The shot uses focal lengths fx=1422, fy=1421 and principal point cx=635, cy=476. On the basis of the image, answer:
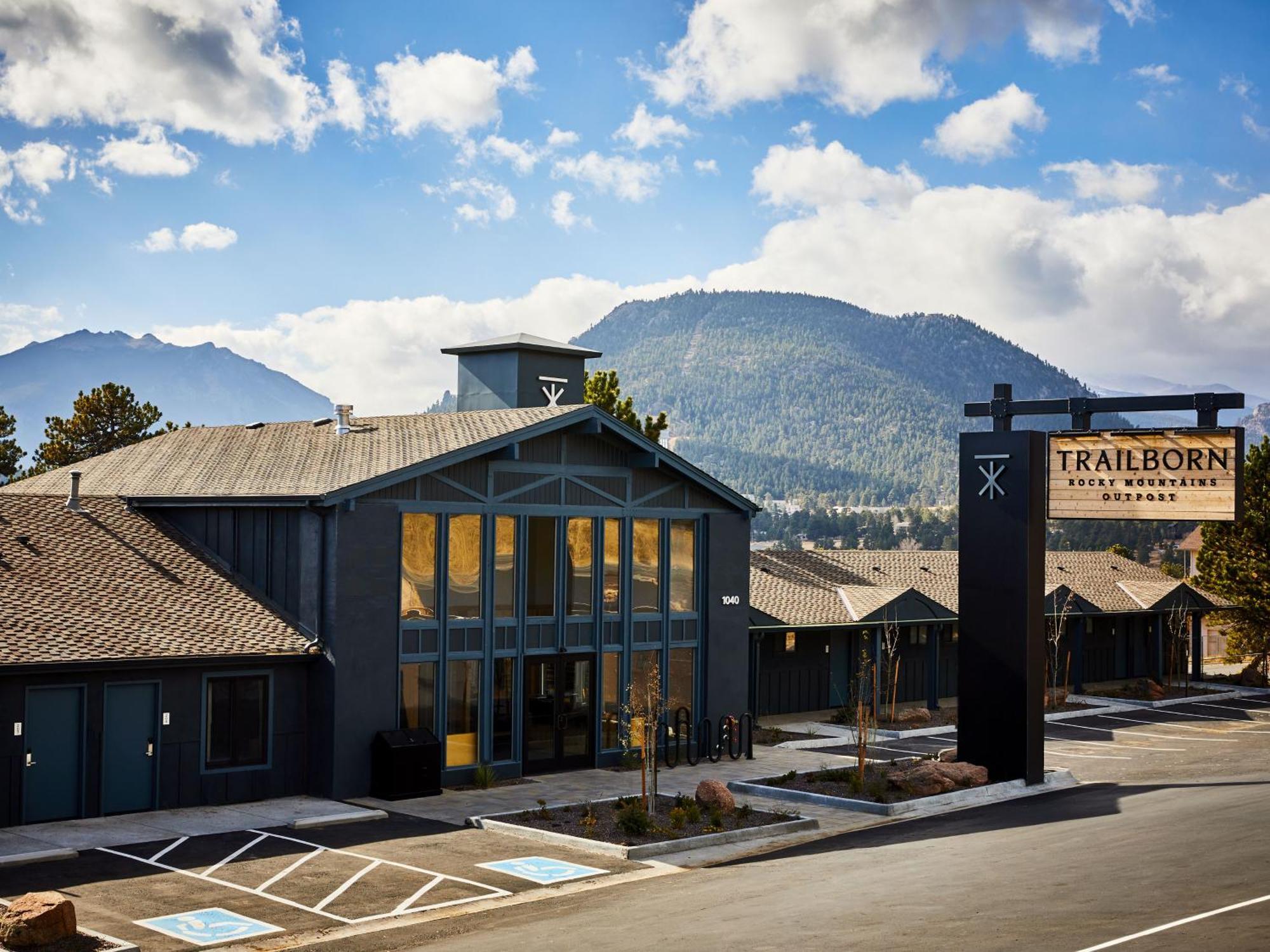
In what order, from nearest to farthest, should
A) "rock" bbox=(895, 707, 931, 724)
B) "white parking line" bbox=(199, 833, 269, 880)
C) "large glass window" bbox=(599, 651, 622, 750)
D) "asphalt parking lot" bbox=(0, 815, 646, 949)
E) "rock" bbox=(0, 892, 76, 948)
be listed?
"rock" bbox=(0, 892, 76, 948) → "asphalt parking lot" bbox=(0, 815, 646, 949) → "white parking line" bbox=(199, 833, 269, 880) → "large glass window" bbox=(599, 651, 622, 750) → "rock" bbox=(895, 707, 931, 724)

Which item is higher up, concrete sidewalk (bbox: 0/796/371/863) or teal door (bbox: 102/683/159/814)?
teal door (bbox: 102/683/159/814)

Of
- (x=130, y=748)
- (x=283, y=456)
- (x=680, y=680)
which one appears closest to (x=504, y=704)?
Answer: (x=680, y=680)

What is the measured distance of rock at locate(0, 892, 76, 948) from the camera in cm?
1455

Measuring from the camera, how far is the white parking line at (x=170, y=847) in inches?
771

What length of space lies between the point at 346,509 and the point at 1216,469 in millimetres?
14966

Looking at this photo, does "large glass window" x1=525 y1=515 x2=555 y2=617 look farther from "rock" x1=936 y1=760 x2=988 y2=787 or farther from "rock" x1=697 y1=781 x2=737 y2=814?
"rock" x1=936 y1=760 x2=988 y2=787

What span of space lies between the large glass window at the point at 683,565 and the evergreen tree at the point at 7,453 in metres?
30.2

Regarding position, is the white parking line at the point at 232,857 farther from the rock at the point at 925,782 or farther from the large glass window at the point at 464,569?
the rock at the point at 925,782

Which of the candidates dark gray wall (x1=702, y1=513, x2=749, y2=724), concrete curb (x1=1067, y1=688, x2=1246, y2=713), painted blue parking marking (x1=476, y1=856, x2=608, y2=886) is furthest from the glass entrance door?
concrete curb (x1=1067, y1=688, x2=1246, y2=713)

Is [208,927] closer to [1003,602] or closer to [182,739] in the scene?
[182,739]

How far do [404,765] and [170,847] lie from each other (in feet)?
17.1

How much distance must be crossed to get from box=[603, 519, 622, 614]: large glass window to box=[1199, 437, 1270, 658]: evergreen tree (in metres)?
26.7

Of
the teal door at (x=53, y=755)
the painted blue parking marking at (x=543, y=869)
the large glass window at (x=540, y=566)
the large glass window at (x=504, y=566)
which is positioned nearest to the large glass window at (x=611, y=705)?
the large glass window at (x=540, y=566)

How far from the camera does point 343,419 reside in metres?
30.4
